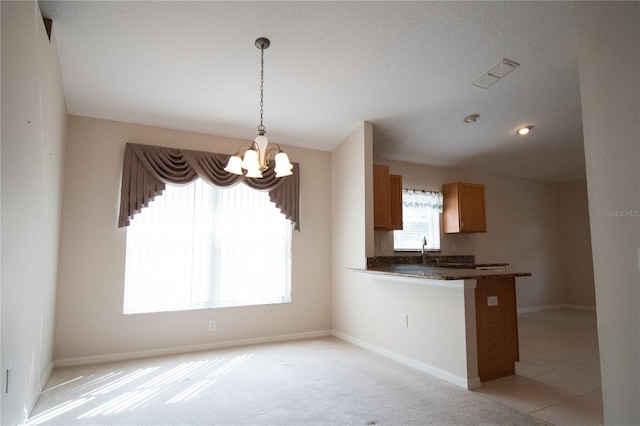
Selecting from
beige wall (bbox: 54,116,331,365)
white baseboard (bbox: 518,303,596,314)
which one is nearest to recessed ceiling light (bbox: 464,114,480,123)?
beige wall (bbox: 54,116,331,365)

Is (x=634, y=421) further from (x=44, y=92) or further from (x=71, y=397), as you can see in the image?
(x=44, y=92)

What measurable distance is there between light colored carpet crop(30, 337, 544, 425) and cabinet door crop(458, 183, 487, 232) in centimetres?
277

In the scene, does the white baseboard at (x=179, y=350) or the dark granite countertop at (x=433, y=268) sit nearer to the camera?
the dark granite countertop at (x=433, y=268)

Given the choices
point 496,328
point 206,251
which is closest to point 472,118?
point 496,328

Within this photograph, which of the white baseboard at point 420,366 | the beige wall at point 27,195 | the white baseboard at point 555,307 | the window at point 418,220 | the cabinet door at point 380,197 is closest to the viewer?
the beige wall at point 27,195

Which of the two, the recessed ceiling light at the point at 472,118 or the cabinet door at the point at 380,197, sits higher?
the recessed ceiling light at the point at 472,118

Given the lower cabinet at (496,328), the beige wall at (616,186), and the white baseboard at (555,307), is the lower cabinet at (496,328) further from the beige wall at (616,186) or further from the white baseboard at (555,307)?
the white baseboard at (555,307)

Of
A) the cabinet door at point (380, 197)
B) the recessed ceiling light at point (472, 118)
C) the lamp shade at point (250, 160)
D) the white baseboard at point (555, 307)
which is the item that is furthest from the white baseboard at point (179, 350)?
the white baseboard at point (555, 307)

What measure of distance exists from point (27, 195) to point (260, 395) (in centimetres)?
215

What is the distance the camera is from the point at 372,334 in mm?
3996

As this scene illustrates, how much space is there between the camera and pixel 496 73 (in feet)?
11.0

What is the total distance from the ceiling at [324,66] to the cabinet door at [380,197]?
507 mm

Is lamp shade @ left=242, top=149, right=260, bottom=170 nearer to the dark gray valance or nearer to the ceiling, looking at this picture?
the ceiling

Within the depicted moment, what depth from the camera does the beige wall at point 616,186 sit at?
1446 mm
